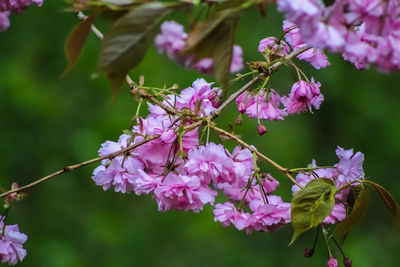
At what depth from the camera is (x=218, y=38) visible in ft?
2.22

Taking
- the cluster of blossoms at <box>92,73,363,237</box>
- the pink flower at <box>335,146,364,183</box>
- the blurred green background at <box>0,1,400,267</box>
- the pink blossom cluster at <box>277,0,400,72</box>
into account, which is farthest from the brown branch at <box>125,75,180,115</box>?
the blurred green background at <box>0,1,400,267</box>

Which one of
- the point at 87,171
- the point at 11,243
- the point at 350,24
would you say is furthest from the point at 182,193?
the point at 87,171

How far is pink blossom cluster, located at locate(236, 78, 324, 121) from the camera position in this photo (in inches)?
45.2

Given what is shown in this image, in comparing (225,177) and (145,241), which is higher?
(225,177)

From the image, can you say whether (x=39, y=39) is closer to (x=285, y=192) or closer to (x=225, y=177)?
(x=285, y=192)

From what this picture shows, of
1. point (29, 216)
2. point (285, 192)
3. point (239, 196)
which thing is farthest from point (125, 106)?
point (239, 196)

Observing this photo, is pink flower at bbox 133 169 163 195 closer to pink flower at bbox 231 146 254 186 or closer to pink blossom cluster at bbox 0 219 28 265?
pink flower at bbox 231 146 254 186

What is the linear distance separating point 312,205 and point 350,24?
30 cm

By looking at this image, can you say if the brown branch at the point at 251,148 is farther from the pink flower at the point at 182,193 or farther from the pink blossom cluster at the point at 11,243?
the pink blossom cluster at the point at 11,243

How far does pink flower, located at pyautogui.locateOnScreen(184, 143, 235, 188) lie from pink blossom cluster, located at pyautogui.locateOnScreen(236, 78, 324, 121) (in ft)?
0.54

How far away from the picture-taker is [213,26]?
662 mm

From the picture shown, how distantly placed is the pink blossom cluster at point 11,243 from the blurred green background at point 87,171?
2568mm

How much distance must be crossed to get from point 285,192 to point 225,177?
3.29 meters

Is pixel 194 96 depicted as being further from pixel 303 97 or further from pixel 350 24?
pixel 350 24
